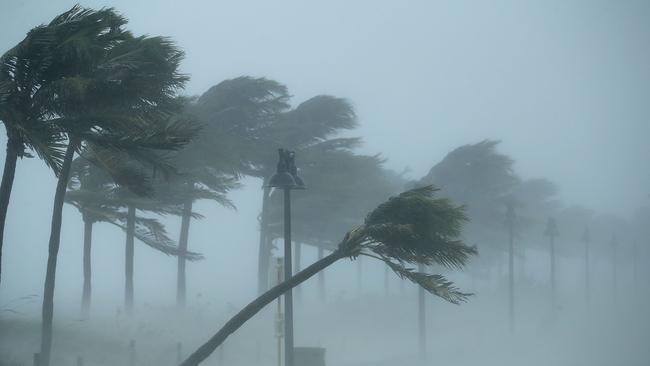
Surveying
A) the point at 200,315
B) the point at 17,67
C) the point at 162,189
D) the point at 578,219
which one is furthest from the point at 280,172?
the point at 578,219

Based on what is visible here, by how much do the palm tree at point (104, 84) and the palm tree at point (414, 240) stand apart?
3076mm

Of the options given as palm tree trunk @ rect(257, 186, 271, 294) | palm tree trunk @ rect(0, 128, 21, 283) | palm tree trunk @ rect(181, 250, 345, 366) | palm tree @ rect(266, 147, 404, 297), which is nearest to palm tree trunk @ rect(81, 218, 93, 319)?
palm tree trunk @ rect(257, 186, 271, 294)

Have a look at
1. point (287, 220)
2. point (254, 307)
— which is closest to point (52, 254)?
point (287, 220)

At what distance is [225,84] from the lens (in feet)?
107

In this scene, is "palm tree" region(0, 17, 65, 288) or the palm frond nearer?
the palm frond

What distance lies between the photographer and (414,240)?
10.5m

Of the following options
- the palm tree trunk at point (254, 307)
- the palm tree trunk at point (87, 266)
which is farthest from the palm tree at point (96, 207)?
the palm tree trunk at point (254, 307)

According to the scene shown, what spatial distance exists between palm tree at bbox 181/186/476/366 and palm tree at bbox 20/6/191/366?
3076 millimetres

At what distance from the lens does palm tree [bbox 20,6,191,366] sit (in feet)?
37.6

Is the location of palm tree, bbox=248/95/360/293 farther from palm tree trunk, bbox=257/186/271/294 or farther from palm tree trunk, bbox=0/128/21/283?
palm tree trunk, bbox=0/128/21/283

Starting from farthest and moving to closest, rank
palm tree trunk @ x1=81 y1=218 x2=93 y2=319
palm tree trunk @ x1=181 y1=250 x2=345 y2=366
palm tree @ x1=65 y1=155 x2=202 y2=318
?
palm tree trunk @ x1=81 y1=218 x2=93 y2=319
palm tree @ x1=65 y1=155 x2=202 y2=318
palm tree trunk @ x1=181 y1=250 x2=345 y2=366

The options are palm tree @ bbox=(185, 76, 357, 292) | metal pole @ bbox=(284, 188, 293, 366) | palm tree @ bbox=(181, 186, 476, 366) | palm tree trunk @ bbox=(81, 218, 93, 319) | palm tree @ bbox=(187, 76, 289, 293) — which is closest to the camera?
palm tree @ bbox=(181, 186, 476, 366)

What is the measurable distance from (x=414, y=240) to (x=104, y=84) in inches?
213

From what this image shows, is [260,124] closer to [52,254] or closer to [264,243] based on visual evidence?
[264,243]
